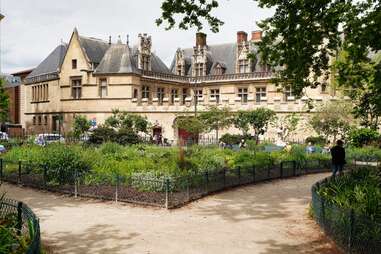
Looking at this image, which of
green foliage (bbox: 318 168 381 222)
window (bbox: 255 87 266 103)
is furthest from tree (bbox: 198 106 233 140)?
green foliage (bbox: 318 168 381 222)

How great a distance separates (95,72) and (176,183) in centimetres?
3198

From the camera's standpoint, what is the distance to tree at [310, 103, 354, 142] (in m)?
32.7

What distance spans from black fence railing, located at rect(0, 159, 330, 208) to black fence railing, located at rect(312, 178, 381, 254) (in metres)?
5.19

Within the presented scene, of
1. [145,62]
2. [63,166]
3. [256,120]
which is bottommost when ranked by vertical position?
[63,166]

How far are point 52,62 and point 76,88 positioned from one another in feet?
25.4

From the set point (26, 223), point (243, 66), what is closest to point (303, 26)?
point (26, 223)

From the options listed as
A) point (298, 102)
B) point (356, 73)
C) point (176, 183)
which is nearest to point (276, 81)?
point (356, 73)

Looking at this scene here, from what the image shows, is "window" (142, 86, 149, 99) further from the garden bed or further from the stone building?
the garden bed

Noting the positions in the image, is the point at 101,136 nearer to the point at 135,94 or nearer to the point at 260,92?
the point at 135,94

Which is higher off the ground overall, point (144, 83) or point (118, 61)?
point (118, 61)

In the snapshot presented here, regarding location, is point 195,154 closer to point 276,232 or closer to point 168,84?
point 276,232

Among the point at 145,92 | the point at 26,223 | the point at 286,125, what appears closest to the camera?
the point at 26,223

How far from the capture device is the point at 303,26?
12930 mm

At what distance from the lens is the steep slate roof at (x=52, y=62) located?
166ft
